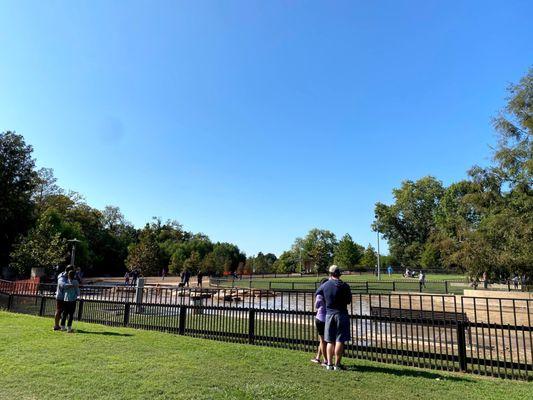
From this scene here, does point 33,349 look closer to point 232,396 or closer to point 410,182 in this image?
point 232,396

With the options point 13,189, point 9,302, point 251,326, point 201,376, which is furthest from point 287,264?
point 201,376

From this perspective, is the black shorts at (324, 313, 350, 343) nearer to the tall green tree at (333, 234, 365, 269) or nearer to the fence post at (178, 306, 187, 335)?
the fence post at (178, 306, 187, 335)

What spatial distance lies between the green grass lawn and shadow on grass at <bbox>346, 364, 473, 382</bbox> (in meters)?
0.02

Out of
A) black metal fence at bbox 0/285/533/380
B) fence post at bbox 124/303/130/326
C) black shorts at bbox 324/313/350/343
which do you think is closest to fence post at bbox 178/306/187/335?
black metal fence at bbox 0/285/533/380

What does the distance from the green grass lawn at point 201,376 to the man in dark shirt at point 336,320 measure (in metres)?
0.34

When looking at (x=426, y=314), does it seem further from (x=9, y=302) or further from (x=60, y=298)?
(x=9, y=302)

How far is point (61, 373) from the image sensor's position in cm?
644

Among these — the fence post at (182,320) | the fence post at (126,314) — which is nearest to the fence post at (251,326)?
the fence post at (182,320)

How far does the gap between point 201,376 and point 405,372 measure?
136 inches

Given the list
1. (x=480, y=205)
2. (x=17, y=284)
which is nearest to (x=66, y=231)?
(x=17, y=284)

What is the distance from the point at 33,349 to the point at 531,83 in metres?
27.0

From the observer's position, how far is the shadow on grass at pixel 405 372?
22.1ft

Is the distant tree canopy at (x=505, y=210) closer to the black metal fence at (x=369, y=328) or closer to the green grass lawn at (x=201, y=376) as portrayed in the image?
the black metal fence at (x=369, y=328)

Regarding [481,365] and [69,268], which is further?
[69,268]
